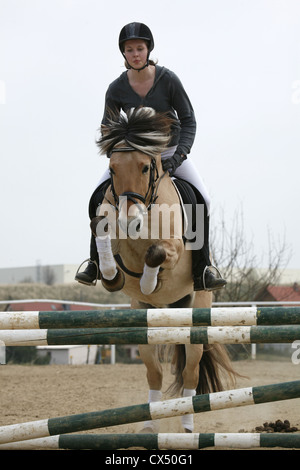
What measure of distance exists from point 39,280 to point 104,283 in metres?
29.7

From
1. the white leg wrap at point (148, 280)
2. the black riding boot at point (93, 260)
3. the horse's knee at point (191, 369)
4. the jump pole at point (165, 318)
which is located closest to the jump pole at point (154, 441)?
the jump pole at point (165, 318)

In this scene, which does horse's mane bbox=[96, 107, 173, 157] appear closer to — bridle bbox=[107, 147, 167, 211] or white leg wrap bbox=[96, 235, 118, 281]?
bridle bbox=[107, 147, 167, 211]

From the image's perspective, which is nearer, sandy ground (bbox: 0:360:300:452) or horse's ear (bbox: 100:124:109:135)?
horse's ear (bbox: 100:124:109:135)

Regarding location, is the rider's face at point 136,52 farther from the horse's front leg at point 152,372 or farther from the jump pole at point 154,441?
the jump pole at point 154,441

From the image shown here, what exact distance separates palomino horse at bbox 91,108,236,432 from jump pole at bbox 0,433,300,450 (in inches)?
45.2

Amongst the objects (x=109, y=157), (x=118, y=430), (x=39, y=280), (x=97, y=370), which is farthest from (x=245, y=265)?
(x=39, y=280)

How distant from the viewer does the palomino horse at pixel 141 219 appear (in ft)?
12.5

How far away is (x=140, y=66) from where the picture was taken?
4246 mm

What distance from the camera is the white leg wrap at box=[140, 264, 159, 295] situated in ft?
12.6

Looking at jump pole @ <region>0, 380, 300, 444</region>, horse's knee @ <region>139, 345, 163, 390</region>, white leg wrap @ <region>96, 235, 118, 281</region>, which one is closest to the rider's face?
white leg wrap @ <region>96, 235, 118, 281</region>

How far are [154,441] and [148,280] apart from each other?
3.84 ft

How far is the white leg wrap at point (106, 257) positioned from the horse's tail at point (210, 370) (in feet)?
6.06
